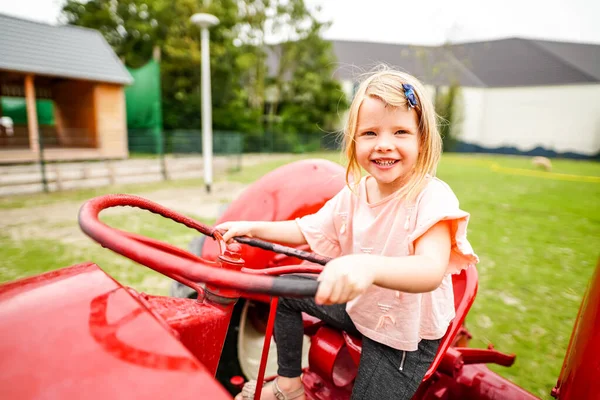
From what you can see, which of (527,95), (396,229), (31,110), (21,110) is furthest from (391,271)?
(527,95)

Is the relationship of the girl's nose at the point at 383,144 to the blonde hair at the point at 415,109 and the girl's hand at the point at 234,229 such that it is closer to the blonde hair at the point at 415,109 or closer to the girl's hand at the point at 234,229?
the blonde hair at the point at 415,109

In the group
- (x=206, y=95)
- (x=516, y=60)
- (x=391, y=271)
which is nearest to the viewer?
(x=391, y=271)

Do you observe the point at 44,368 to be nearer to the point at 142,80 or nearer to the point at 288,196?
the point at 288,196

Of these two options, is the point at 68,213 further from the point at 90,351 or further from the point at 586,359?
the point at 586,359

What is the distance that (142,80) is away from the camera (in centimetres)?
1435

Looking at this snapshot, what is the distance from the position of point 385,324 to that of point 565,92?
3277 centimetres

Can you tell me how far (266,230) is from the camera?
138cm

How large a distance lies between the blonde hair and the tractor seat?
1.58 ft

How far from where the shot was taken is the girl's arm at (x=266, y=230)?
4.25 ft

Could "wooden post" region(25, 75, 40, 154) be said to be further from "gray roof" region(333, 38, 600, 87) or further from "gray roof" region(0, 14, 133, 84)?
"gray roof" region(333, 38, 600, 87)

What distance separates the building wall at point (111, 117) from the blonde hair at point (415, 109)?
41.7ft

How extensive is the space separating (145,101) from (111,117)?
156 centimetres

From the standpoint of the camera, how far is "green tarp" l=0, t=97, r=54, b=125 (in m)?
14.3

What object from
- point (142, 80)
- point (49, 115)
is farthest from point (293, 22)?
point (49, 115)
